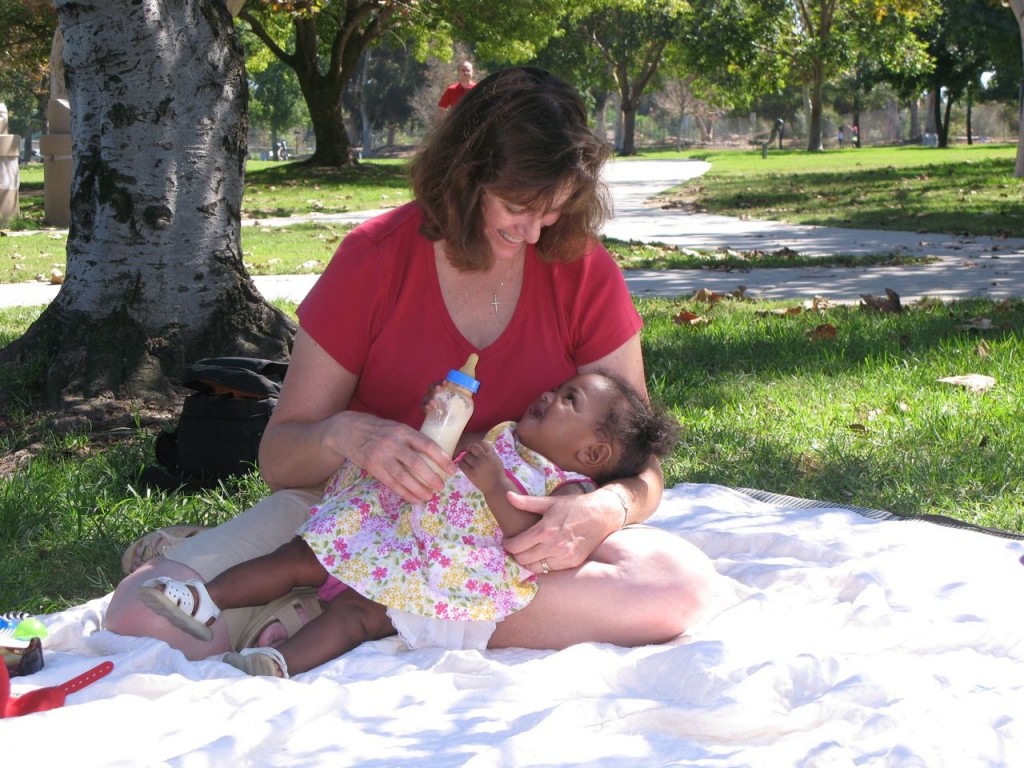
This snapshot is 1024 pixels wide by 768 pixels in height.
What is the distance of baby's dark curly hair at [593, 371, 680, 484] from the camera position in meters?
2.84

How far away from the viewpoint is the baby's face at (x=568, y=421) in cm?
282

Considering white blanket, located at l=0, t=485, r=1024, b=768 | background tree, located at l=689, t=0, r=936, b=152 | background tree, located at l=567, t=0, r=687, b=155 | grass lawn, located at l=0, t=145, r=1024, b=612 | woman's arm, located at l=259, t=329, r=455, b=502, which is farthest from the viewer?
background tree, located at l=567, t=0, r=687, b=155

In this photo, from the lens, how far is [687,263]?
980cm

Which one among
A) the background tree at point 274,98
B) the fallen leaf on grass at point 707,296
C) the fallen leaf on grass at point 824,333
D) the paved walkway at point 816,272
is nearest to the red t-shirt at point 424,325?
the paved walkway at point 816,272

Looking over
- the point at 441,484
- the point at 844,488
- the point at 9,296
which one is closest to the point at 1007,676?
the point at 441,484

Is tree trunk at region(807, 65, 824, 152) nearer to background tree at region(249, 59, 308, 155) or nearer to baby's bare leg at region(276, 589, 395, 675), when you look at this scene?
background tree at region(249, 59, 308, 155)

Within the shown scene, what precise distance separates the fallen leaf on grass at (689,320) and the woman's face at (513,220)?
12.4 ft

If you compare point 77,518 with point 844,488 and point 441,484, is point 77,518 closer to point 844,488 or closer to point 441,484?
point 441,484

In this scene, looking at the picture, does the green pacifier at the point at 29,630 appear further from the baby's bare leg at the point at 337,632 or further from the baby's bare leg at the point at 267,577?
the baby's bare leg at the point at 337,632

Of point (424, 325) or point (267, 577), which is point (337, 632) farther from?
point (424, 325)

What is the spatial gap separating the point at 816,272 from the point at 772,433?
4.95m

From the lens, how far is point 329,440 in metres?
2.66

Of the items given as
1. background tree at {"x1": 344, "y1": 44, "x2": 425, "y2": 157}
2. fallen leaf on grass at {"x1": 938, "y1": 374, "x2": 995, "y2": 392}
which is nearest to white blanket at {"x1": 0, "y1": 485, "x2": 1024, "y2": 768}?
fallen leaf on grass at {"x1": 938, "y1": 374, "x2": 995, "y2": 392}

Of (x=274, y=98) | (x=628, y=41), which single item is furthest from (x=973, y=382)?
(x=274, y=98)
